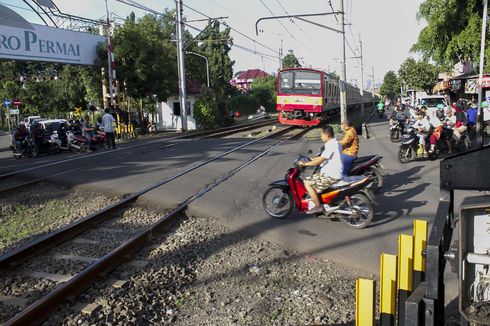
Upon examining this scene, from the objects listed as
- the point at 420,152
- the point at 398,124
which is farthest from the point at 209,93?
the point at 420,152

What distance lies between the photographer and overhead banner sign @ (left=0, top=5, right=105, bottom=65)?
1975 cm

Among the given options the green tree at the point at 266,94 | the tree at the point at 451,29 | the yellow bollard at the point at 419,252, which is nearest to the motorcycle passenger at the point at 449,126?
the tree at the point at 451,29

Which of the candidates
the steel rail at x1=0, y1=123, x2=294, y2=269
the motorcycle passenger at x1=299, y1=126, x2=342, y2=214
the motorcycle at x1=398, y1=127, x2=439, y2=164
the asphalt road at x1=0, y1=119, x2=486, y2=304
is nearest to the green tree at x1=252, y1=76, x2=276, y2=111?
the asphalt road at x1=0, y1=119, x2=486, y2=304

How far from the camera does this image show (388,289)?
2.78 metres

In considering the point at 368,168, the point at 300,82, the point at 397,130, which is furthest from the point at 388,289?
the point at 300,82

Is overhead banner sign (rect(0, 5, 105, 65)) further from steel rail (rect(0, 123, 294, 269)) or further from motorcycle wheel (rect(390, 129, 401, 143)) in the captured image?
motorcycle wheel (rect(390, 129, 401, 143))

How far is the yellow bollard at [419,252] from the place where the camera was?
2.93m

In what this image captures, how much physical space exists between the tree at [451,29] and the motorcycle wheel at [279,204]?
1880 cm

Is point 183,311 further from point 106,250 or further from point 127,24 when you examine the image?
point 127,24

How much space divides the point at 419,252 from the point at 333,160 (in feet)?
13.2

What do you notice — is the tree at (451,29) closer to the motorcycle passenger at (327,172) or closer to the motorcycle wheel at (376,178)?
the motorcycle wheel at (376,178)

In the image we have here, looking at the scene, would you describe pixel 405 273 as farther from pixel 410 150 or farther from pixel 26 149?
pixel 26 149

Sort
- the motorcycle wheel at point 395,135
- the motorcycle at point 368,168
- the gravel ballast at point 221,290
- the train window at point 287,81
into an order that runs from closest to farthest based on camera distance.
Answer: the gravel ballast at point 221,290
the motorcycle at point 368,168
the motorcycle wheel at point 395,135
the train window at point 287,81

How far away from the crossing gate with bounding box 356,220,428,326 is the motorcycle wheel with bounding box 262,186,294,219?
441 centimetres
